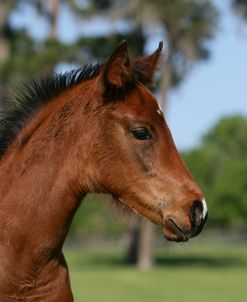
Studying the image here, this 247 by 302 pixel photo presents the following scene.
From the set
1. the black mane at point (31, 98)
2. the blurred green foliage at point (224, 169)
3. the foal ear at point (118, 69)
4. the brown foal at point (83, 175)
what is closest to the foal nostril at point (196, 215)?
the brown foal at point (83, 175)

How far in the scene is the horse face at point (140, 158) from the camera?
370 cm

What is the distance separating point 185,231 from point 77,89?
985mm

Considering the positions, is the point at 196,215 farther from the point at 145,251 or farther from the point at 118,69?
the point at 145,251

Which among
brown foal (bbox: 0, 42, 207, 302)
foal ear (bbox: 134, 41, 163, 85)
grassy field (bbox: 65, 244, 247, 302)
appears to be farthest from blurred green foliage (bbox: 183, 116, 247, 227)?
brown foal (bbox: 0, 42, 207, 302)

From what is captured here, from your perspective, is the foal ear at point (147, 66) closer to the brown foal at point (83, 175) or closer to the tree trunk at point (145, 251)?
the brown foal at point (83, 175)

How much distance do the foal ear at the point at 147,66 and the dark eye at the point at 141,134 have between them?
37 centimetres

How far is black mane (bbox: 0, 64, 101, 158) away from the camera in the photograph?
13.2 feet

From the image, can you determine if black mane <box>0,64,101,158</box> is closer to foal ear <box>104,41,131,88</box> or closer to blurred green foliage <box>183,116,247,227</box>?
foal ear <box>104,41,131,88</box>

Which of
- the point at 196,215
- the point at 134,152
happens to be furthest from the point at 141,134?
the point at 196,215

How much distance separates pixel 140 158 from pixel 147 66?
60 centimetres

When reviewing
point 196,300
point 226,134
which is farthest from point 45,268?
point 226,134

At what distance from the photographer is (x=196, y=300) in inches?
735

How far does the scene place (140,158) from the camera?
12.4 feet

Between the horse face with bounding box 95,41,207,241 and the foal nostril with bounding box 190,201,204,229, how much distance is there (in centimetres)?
5
